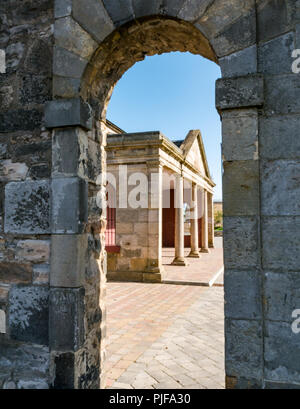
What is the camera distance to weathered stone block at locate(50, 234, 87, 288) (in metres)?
2.47

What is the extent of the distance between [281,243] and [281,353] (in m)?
0.70

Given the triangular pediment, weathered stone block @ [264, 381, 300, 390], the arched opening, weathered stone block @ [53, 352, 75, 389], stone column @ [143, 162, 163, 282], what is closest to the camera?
weathered stone block @ [264, 381, 300, 390]

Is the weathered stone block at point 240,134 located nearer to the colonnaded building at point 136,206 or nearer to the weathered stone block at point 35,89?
the weathered stone block at point 35,89

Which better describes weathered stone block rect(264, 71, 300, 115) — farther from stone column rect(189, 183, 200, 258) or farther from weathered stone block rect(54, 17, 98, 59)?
stone column rect(189, 183, 200, 258)

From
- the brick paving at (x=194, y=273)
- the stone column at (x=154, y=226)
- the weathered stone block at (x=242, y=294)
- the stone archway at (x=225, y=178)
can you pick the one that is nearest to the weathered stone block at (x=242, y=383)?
the stone archway at (x=225, y=178)

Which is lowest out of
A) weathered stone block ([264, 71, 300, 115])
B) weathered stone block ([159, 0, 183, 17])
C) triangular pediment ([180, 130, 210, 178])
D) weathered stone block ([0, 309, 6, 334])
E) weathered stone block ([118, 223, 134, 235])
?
weathered stone block ([0, 309, 6, 334])

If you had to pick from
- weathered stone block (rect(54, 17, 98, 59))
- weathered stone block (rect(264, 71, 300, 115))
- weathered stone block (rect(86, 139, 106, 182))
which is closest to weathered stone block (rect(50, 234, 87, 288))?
weathered stone block (rect(86, 139, 106, 182))

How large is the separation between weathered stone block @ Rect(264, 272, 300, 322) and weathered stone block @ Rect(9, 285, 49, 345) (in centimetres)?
165

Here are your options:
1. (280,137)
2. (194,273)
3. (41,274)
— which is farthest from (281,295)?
(194,273)

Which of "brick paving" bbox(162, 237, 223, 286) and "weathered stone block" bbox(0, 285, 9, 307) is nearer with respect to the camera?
"weathered stone block" bbox(0, 285, 9, 307)

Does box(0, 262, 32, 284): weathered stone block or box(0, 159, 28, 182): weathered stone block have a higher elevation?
box(0, 159, 28, 182): weathered stone block

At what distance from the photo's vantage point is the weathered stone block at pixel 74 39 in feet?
8.39

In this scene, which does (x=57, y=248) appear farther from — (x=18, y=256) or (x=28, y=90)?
A: (x=28, y=90)

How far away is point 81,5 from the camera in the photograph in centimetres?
259
